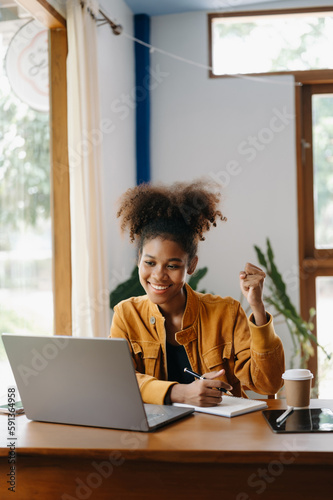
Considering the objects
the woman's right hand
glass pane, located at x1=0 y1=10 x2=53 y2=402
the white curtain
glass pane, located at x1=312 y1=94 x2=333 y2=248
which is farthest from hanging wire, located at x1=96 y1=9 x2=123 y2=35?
the woman's right hand

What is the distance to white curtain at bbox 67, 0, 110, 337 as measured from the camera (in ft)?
9.25

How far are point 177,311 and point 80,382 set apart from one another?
57cm

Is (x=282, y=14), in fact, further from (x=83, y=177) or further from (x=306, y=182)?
(x=83, y=177)

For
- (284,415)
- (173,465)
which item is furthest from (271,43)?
(173,465)

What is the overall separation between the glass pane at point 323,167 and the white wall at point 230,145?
0.19 meters

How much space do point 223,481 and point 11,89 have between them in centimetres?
219

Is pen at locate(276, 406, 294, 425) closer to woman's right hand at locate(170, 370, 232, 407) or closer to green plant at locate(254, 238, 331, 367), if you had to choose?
woman's right hand at locate(170, 370, 232, 407)

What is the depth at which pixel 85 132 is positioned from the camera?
2848 millimetres

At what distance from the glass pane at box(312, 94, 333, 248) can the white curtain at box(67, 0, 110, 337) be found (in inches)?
67.8

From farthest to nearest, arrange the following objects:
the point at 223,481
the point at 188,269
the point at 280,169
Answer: the point at 280,169 → the point at 188,269 → the point at 223,481

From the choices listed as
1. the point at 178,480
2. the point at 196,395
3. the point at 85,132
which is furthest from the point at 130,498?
the point at 85,132

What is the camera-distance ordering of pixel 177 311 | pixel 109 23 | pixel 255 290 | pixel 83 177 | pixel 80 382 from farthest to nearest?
1. pixel 109 23
2. pixel 83 177
3. pixel 177 311
4. pixel 255 290
5. pixel 80 382

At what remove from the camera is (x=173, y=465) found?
1278mm

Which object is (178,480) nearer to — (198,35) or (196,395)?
(196,395)
